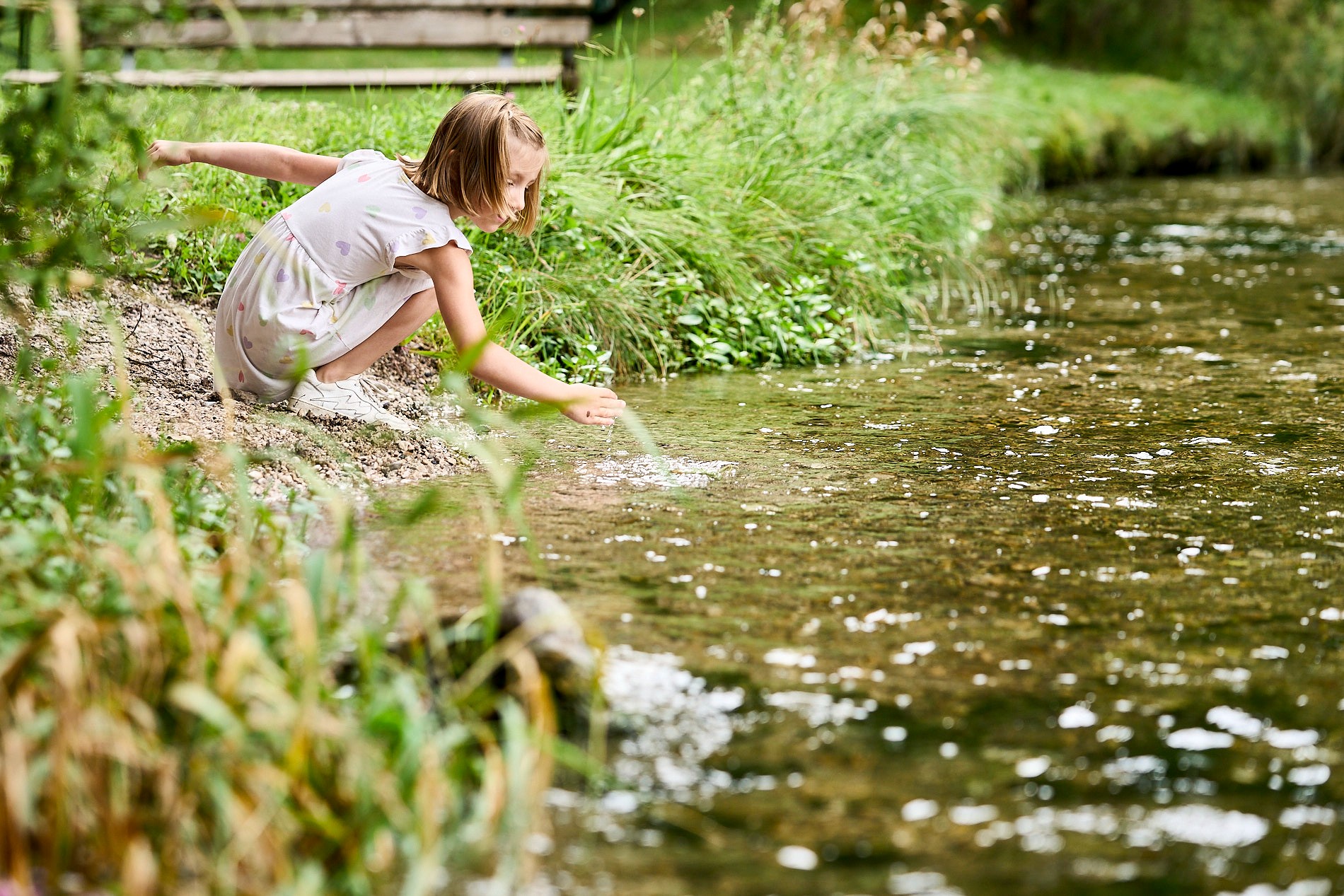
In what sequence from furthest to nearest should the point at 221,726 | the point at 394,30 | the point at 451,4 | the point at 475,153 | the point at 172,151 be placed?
1. the point at 394,30
2. the point at 451,4
3. the point at 172,151
4. the point at 475,153
5. the point at 221,726

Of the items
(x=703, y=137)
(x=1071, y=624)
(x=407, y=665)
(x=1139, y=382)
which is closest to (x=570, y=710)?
(x=407, y=665)

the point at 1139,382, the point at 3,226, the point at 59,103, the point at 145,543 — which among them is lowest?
the point at 1139,382

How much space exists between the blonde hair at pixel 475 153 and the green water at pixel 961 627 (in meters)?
0.81

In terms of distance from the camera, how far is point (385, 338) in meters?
4.06

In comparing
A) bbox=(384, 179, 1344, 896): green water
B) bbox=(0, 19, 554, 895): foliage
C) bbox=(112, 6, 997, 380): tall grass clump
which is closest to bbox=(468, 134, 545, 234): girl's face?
bbox=(384, 179, 1344, 896): green water

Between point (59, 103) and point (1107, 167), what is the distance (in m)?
15.0

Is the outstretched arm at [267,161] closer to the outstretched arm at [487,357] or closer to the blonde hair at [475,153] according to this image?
the blonde hair at [475,153]

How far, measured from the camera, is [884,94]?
25.5ft

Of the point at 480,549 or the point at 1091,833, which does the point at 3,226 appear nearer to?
the point at 480,549

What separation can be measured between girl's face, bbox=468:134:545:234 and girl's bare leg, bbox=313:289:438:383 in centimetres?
32

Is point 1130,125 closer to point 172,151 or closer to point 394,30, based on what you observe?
point 394,30

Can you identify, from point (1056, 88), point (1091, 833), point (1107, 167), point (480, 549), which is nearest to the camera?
point (1091, 833)

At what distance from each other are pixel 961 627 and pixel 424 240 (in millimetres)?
1800

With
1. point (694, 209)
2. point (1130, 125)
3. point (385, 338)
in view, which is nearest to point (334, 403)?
point (385, 338)
